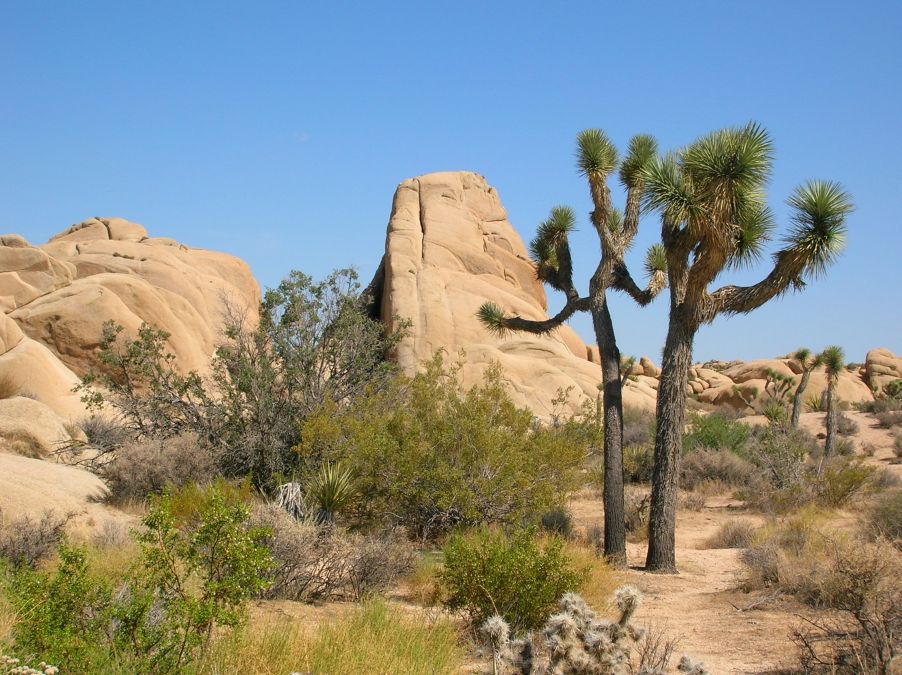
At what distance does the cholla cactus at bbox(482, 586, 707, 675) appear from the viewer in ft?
15.6

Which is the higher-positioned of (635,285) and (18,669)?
(635,285)

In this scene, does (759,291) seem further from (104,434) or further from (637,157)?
(104,434)

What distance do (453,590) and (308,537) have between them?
204 cm

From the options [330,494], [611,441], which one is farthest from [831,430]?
[330,494]

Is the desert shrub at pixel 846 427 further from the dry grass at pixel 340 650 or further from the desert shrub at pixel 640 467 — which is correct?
the dry grass at pixel 340 650

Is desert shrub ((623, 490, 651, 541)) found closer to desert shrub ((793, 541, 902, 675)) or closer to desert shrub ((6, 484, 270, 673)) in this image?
desert shrub ((793, 541, 902, 675))

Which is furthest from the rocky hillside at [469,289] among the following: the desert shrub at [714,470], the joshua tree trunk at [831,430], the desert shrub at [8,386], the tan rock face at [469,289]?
the desert shrub at [8,386]

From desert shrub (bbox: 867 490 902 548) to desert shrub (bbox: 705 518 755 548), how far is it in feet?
6.61

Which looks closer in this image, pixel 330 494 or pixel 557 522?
pixel 330 494

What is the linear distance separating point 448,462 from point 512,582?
15.7ft

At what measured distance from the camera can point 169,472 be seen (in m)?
12.6

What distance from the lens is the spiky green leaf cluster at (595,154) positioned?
504 inches

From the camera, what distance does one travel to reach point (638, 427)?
25703 mm

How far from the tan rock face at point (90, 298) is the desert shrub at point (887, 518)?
12.8m
